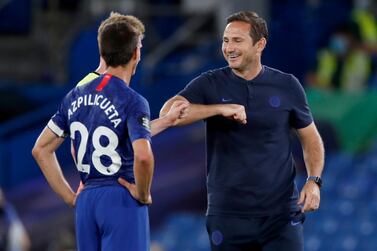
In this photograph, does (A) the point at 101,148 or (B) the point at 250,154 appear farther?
(B) the point at 250,154

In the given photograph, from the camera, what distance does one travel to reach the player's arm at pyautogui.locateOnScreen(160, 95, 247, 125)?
554 cm

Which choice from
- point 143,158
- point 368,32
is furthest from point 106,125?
point 368,32

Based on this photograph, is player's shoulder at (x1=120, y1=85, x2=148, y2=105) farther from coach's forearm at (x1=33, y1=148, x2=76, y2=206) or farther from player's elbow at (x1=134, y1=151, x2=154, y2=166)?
coach's forearm at (x1=33, y1=148, x2=76, y2=206)

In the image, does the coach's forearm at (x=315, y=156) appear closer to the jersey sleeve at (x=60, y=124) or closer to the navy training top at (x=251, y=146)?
the navy training top at (x=251, y=146)

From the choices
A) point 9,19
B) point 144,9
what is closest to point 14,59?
point 9,19

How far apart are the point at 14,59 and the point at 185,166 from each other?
3186 mm

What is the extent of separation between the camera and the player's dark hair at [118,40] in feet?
17.6

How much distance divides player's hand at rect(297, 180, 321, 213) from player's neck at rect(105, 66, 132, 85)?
102 cm

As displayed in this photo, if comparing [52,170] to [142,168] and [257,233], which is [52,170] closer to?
[142,168]

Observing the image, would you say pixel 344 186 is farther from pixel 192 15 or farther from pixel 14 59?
pixel 14 59

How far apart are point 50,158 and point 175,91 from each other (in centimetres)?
658

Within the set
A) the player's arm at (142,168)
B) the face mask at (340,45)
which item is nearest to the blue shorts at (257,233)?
the player's arm at (142,168)

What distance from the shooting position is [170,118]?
18.4 ft

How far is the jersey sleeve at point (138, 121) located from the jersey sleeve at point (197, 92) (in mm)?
384
